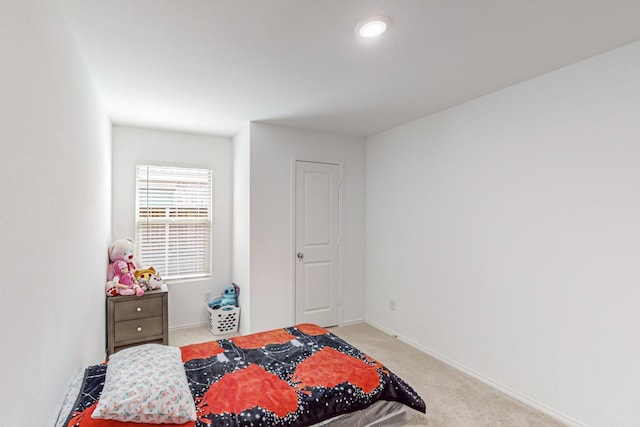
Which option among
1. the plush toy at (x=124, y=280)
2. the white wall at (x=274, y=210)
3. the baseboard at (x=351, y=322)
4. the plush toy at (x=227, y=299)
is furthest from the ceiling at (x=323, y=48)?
the baseboard at (x=351, y=322)

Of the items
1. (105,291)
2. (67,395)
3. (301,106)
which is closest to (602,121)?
(301,106)

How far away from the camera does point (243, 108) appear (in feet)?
10.3

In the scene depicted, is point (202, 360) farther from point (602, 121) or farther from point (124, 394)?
point (602, 121)

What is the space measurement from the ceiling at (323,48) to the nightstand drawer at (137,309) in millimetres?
1870

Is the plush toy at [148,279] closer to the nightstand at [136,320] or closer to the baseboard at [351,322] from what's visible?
the nightstand at [136,320]

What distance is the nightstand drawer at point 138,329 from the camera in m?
3.02

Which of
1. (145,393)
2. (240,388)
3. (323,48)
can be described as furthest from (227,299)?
(323,48)

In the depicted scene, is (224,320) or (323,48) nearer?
(323,48)

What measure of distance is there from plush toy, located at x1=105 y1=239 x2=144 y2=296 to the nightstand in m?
0.11

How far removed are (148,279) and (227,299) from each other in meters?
0.95

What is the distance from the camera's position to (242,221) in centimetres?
389

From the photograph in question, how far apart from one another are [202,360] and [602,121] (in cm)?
309

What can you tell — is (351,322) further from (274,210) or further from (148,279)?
(148,279)

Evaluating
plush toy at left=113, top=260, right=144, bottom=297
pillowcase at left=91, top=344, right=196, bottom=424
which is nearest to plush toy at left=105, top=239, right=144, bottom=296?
plush toy at left=113, top=260, right=144, bottom=297
